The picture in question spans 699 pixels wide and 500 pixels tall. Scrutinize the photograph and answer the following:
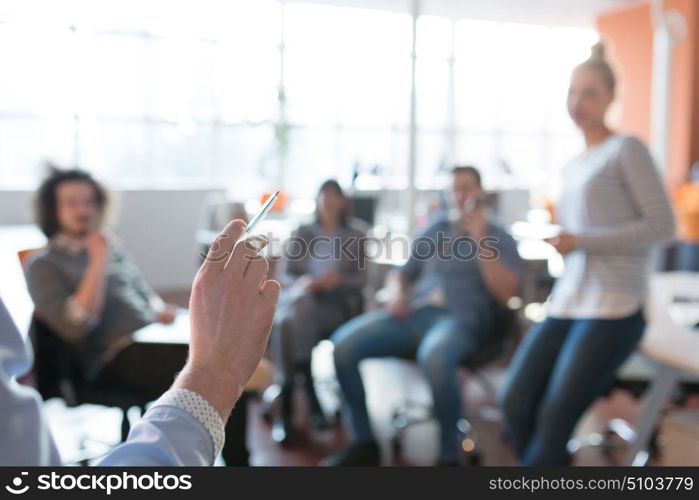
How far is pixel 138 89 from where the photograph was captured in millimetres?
7574

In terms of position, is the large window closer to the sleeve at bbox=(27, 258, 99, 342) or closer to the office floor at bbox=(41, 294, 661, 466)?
the office floor at bbox=(41, 294, 661, 466)

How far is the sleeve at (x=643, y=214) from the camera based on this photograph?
182cm

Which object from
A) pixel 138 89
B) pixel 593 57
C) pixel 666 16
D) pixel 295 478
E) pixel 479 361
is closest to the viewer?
pixel 295 478

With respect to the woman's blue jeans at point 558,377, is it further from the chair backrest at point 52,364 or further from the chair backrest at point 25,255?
the chair backrest at point 25,255

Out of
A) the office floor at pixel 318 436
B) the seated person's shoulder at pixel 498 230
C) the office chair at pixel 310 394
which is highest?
the seated person's shoulder at pixel 498 230

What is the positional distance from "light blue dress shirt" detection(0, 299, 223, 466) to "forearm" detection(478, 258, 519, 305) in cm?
209

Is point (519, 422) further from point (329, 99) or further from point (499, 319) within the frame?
point (329, 99)

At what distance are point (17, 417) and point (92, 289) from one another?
5.92ft

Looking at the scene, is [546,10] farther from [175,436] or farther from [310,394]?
[175,436]

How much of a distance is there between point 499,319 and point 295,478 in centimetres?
223

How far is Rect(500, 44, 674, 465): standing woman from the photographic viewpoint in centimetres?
183

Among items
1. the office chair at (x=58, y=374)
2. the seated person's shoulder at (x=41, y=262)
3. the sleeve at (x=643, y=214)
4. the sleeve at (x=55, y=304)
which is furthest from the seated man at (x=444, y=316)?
the seated person's shoulder at (x=41, y=262)

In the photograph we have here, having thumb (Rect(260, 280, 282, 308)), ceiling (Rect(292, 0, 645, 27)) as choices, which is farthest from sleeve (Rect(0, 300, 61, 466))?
ceiling (Rect(292, 0, 645, 27))

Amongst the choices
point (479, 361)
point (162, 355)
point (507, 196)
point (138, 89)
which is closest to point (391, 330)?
point (479, 361)
